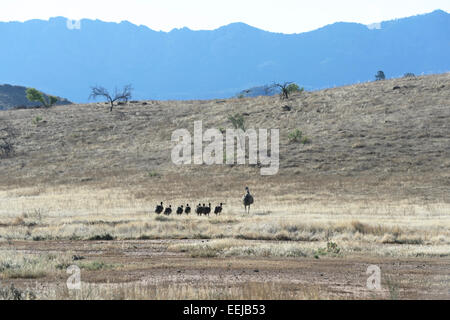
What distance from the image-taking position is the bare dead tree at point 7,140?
221ft

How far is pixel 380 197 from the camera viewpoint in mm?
38844

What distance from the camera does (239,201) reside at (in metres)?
37.9

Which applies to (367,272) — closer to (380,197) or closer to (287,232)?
(287,232)

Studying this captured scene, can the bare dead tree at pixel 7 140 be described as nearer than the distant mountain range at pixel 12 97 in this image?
Yes

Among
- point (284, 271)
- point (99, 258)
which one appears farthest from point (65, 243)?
point (284, 271)

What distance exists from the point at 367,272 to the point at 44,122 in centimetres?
7276

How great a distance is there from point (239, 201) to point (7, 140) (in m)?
45.6

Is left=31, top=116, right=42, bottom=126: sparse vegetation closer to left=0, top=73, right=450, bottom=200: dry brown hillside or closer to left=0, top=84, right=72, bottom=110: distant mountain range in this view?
left=0, top=73, right=450, bottom=200: dry brown hillside
